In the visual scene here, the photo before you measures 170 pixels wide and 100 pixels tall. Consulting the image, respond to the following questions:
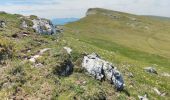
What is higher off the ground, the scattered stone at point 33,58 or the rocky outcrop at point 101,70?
the scattered stone at point 33,58

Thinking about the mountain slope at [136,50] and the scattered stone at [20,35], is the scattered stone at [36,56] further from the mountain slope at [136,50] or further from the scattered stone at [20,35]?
the scattered stone at [20,35]

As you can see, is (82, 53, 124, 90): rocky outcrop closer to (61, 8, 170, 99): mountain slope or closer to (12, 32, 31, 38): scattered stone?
(61, 8, 170, 99): mountain slope

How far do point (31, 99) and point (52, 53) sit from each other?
21.3ft

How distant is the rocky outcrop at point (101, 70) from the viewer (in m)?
32.8

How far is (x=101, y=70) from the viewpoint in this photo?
109ft

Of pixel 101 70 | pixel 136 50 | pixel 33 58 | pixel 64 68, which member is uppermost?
pixel 33 58

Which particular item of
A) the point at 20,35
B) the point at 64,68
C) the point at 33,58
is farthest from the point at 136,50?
the point at 64,68

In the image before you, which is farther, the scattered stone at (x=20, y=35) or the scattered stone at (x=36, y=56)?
the scattered stone at (x=20, y=35)

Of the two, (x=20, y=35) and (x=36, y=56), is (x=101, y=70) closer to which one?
(x=36, y=56)

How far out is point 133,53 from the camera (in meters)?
105

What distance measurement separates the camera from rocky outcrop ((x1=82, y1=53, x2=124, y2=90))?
32.8 meters

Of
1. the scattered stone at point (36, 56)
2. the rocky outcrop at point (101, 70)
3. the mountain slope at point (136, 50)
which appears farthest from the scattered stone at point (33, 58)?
the mountain slope at point (136, 50)

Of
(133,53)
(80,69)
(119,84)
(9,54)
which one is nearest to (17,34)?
(9,54)

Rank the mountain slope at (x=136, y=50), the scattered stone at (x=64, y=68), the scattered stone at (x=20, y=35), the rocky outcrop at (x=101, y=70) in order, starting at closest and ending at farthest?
the scattered stone at (x=64, y=68) < the rocky outcrop at (x=101, y=70) < the scattered stone at (x=20, y=35) < the mountain slope at (x=136, y=50)
